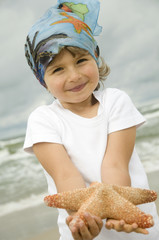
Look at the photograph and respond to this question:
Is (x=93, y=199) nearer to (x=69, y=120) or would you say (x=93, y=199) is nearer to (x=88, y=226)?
(x=88, y=226)

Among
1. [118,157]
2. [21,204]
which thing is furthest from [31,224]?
[118,157]

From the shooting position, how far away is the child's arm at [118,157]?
1940 millimetres

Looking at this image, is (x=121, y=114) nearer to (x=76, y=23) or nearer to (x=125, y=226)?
(x=76, y=23)

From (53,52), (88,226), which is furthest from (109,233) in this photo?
(53,52)

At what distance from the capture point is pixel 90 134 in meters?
2.13

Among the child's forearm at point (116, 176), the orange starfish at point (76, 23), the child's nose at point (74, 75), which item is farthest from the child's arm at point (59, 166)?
the orange starfish at point (76, 23)

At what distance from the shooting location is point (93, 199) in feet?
5.08

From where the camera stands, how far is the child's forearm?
75.7 inches

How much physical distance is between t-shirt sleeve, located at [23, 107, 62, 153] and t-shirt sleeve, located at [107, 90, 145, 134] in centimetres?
35

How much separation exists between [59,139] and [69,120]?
0.17 meters

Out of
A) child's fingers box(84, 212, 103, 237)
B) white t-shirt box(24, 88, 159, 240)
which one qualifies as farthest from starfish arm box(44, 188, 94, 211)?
white t-shirt box(24, 88, 159, 240)

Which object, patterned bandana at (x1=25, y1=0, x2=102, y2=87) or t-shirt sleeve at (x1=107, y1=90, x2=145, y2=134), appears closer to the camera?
patterned bandana at (x1=25, y1=0, x2=102, y2=87)

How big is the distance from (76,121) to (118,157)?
37 cm

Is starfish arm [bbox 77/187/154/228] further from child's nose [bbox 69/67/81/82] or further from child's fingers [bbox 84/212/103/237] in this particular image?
child's nose [bbox 69/67/81/82]
